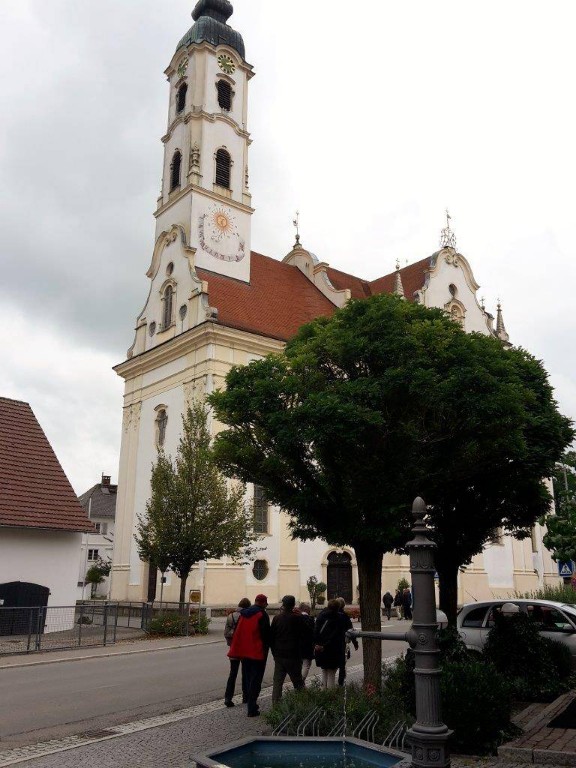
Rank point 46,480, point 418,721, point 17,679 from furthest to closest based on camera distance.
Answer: point 46,480
point 17,679
point 418,721

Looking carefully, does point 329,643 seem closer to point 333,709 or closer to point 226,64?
point 333,709

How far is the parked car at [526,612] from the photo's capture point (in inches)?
506

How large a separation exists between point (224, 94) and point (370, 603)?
3501cm

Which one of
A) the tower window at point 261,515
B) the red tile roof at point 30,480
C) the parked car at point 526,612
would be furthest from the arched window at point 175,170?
the parked car at point 526,612

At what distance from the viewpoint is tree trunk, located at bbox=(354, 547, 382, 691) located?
Answer: 10.2m

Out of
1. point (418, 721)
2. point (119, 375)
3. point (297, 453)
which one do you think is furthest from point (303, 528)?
point (119, 375)

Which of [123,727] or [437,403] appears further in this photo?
[437,403]

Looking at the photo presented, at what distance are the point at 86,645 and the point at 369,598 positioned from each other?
11.5m

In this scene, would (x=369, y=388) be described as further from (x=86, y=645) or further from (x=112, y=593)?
(x=112, y=593)

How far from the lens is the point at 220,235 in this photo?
36438 millimetres

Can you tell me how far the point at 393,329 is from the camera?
34.2ft

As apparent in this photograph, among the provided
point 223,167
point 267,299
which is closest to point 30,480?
point 267,299

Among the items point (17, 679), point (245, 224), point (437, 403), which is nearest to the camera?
point (437, 403)

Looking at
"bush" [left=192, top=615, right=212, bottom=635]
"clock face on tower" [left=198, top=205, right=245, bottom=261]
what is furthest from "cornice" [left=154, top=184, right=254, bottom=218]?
"bush" [left=192, top=615, right=212, bottom=635]
